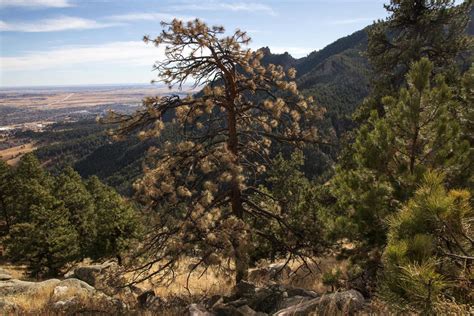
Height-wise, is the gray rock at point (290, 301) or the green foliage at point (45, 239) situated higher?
the gray rock at point (290, 301)

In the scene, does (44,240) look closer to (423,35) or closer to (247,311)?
(247,311)

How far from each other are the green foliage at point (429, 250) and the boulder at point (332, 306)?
1745 millimetres

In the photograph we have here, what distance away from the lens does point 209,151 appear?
28.5 ft

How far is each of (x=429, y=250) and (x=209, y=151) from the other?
568 centimetres

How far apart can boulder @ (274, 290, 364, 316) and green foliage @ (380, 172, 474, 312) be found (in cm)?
175

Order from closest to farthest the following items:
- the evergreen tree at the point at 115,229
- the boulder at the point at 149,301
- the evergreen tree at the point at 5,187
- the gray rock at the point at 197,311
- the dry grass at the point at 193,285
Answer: the gray rock at the point at 197,311 < the boulder at the point at 149,301 < the dry grass at the point at 193,285 < the evergreen tree at the point at 115,229 < the evergreen tree at the point at 5,187

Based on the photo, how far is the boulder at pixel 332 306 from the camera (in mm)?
6035

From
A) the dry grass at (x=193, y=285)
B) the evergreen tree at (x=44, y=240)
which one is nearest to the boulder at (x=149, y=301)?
the dry grass at (x=193, y=285)

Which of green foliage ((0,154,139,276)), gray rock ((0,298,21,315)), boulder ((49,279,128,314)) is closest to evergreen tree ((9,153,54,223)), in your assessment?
green foliage ((0,154,139,276))

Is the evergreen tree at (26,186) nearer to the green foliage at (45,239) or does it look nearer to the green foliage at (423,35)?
the green foliage at (45,239)

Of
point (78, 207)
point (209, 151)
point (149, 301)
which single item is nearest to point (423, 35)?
point (209, 151)

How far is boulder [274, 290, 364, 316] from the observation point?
19.8ft

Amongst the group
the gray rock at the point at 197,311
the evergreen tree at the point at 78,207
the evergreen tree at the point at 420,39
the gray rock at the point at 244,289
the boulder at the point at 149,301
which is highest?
the evergreen tree at the point at 420,39

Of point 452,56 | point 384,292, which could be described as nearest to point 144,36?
point 384,292
